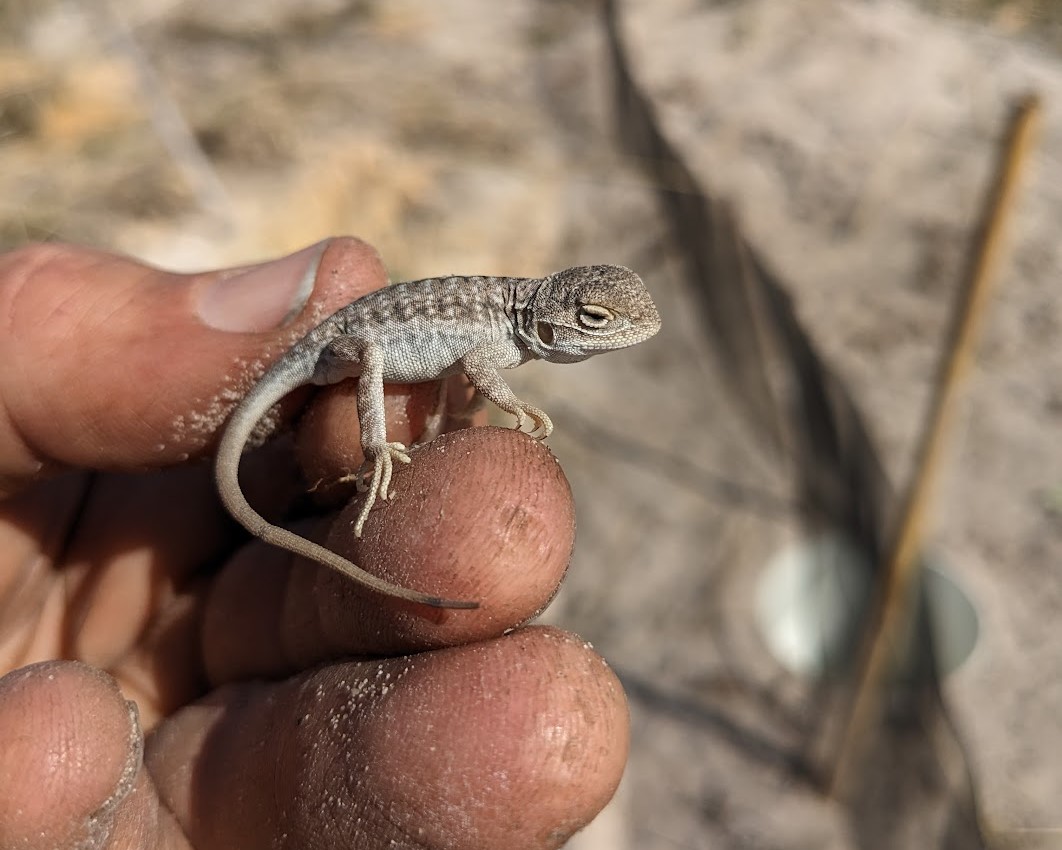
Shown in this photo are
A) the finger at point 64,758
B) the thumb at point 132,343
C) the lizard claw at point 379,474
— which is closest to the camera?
the finger at point 64,758

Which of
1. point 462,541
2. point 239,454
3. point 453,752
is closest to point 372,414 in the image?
point 239,454

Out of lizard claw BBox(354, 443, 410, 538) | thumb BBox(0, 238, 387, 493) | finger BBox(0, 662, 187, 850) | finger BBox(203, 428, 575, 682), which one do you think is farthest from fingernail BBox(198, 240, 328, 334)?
finger BBox(0, 662, 187, 850)

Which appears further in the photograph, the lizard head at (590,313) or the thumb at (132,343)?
the lizard head at (590,313)

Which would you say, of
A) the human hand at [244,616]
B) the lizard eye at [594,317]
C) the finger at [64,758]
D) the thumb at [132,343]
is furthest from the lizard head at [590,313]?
the finger at [64,758]

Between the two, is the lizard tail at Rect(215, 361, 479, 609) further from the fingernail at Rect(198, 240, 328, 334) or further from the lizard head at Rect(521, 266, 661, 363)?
the lizard head at Rect(521, 266, 661, 363)

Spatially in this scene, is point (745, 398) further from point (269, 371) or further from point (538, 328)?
point (269, 371)

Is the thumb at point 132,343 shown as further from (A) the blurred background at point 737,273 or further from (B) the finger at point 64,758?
(A) the blurred background at point 737,273

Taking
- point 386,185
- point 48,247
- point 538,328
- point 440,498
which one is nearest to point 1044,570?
point 538,328

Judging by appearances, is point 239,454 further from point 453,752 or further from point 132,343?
point 453,752
